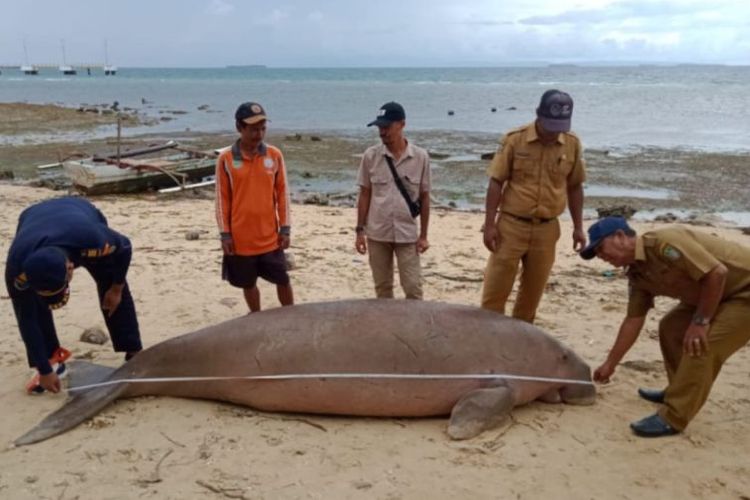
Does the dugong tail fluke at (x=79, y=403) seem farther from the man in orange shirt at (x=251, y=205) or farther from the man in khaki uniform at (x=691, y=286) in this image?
Result: the man in khaki uniform at (x=691, y=286)

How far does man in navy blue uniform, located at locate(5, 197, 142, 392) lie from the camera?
14.4ft

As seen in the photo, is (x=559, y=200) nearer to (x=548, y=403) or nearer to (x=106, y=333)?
(x=548, y=403)

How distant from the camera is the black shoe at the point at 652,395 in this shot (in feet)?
17.3

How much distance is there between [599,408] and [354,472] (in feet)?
6.54

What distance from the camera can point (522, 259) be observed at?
607cm

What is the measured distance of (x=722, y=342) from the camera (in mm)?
4488

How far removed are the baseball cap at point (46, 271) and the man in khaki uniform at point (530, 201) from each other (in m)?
3.25

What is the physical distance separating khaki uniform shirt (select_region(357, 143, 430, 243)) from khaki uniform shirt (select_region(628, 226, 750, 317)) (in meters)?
1.99

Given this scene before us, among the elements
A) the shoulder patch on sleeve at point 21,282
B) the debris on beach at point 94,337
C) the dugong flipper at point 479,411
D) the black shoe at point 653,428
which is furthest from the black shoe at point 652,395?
the debris on beach at point 94,337

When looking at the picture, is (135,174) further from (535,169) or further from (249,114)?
(535,169)

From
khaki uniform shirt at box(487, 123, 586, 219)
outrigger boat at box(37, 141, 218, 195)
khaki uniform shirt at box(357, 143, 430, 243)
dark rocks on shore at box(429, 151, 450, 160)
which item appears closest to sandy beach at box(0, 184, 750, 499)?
khaki uniform shirt at box(487, 123, 586, 219)

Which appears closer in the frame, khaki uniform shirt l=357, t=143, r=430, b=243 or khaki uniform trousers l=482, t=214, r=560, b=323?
khaki uniform trousers l=482, t=214, r=560, b=323

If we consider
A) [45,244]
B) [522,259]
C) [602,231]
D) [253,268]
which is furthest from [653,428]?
[45,244]

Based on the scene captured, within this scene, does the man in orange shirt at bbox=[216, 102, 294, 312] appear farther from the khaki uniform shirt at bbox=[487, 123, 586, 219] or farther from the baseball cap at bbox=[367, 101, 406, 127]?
the khaki uniform shirt at bbox=[487, 123, 586, 219]
